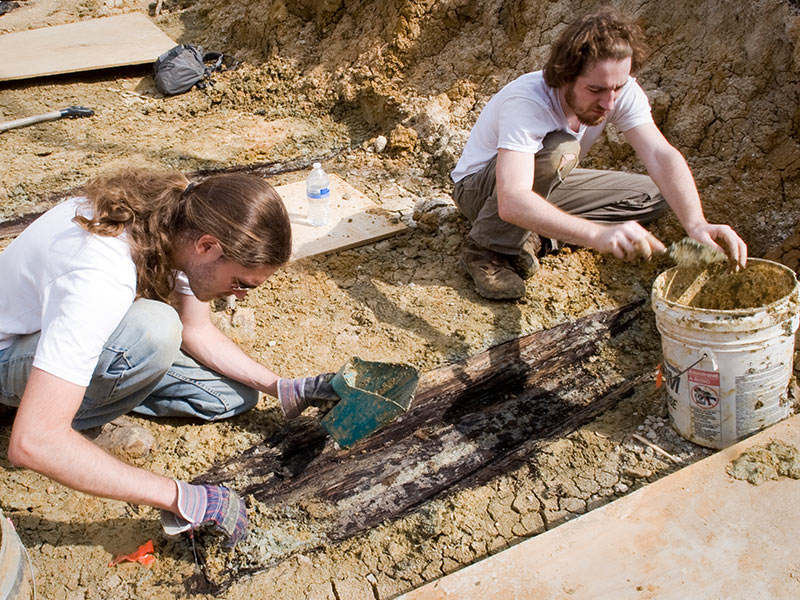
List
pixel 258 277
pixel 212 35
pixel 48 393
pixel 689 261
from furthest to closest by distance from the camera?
pixel 212 35
pixel 689 261
pixel 258 277
pixel 48 393

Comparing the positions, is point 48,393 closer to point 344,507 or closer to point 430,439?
point 344,507

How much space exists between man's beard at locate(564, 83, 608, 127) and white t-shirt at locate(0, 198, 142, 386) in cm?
187

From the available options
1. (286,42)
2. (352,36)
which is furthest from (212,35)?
(352,36)

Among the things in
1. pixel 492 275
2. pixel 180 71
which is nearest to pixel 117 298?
pixel 492 275

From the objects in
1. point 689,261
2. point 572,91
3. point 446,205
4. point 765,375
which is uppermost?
point 572,91

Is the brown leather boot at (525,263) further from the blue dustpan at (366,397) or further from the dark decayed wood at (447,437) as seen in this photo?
the blue dustpan at (366,397)

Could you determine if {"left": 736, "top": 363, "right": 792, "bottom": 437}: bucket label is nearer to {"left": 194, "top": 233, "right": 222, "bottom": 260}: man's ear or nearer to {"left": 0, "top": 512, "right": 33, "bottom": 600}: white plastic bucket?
{"left": 194, "top": 233, "right": 222, "bottom": 260}: man's ear

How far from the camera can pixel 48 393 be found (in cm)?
171

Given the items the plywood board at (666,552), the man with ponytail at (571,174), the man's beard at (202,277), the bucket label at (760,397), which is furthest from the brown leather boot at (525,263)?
the man's beard at (202,277)

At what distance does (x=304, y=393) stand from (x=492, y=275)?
1239 millimetres

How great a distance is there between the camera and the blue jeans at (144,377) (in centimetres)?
216

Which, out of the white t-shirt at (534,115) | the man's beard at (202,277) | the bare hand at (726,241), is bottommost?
the man's beard at (202,277)

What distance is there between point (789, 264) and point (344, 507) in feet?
7.46

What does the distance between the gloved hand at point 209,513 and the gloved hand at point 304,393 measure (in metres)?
0.40
